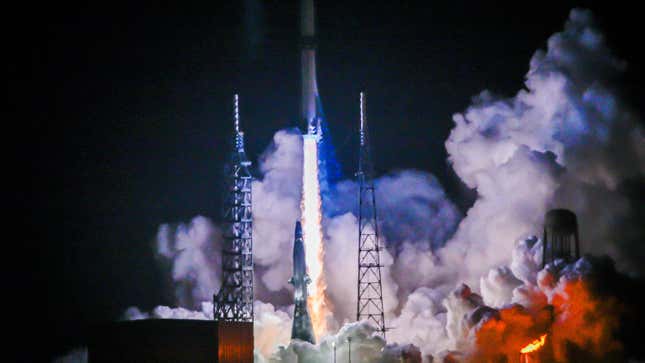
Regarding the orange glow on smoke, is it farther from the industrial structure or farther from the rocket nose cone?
the industrial structure

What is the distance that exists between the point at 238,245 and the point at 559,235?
69.8 ft

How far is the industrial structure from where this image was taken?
277 ft

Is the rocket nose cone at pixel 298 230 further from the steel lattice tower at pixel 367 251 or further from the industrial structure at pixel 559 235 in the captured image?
the industrial structure at pixel 559 235

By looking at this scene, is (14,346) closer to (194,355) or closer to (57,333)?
(57,333)

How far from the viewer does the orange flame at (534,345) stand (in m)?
81.4

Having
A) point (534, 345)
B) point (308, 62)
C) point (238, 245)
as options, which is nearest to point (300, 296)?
point (238, 245)

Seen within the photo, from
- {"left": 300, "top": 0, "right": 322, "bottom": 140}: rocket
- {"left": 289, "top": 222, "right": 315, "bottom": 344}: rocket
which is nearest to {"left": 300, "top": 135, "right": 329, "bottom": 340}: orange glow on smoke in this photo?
{"left": 300, "top": 0, "right": 322, "bottom": 140}: rocket

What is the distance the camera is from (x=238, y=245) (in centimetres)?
9112

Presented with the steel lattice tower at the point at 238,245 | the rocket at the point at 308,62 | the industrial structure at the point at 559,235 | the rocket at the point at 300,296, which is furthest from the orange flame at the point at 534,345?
the rocket at the point at 308,62

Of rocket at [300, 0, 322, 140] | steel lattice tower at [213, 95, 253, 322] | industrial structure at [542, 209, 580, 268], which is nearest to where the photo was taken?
industrial structure at [542, 209, 580, 268]

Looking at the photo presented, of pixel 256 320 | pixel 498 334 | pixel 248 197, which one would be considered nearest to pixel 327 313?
pixel 256 320

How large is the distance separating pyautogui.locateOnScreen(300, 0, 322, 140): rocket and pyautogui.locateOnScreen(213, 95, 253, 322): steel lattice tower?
5704mm

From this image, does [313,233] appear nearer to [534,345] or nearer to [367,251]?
[367,251]

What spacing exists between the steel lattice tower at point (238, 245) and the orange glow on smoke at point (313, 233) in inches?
194
